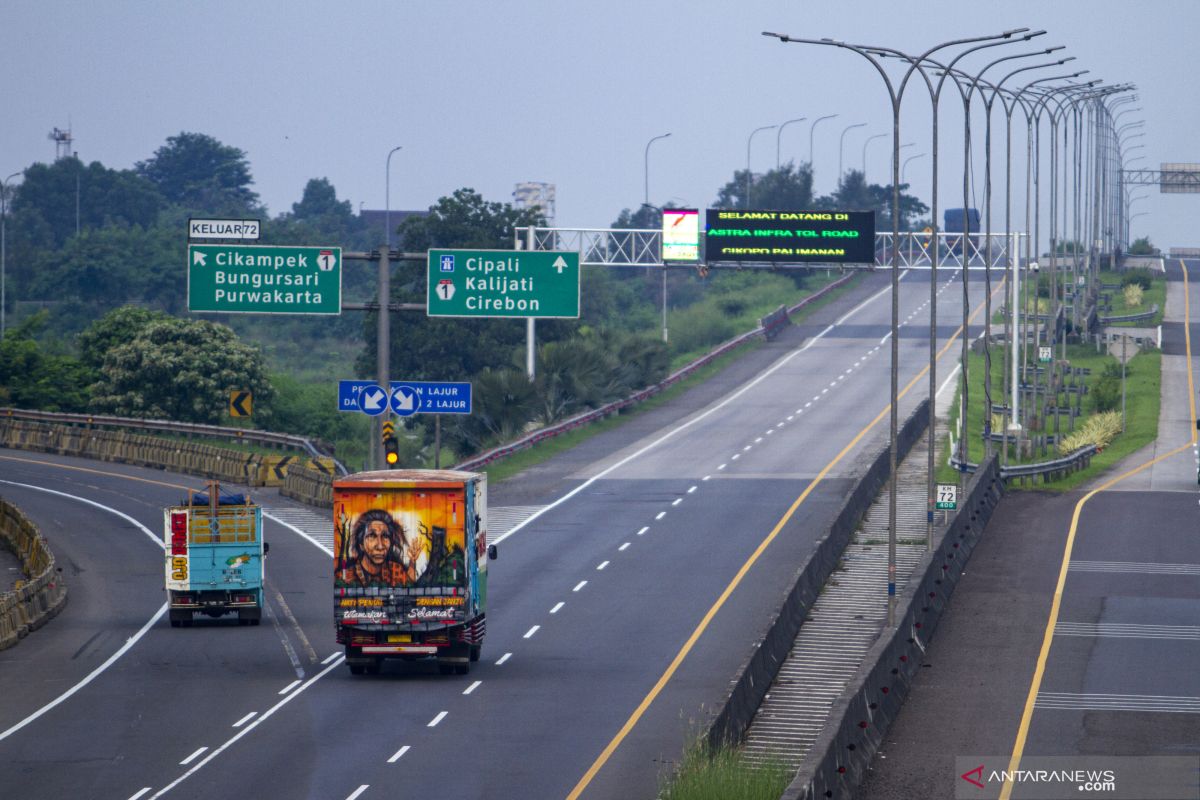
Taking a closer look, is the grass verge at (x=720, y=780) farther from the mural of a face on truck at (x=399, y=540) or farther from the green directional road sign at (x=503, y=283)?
the green directional road sign at (x=503, y=283)

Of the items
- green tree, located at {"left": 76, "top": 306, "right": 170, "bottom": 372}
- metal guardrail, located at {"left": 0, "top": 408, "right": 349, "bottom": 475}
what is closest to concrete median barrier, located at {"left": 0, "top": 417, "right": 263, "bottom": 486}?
metal guardrail, located at {"left": 0, "top": 408, "right": 349, "bottom": 475}

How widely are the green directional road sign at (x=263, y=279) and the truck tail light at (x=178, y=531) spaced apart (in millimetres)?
6844

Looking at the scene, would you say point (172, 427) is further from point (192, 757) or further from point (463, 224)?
point (192, 757)

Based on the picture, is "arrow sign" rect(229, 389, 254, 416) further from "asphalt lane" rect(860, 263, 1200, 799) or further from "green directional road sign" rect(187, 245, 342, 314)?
"asphalt lane" rect(860, 263, 1200, 799)

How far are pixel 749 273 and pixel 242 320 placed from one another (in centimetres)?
4353

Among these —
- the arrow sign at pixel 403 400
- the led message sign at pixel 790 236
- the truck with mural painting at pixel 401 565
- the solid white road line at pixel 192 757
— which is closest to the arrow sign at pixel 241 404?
the led message sign at pixel 790 236

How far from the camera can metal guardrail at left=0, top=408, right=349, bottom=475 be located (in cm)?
7088

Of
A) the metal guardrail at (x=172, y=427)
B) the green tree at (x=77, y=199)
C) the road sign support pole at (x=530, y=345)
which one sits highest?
the green tree at (x=77, y=199)

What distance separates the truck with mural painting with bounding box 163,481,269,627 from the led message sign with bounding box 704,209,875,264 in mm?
39533

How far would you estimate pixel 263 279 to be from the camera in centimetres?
4338

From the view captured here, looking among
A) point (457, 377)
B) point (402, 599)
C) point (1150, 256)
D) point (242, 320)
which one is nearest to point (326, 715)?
point (402, 599)

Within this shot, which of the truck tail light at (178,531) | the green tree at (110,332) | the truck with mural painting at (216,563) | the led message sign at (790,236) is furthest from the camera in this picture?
the green tree at (110,332)

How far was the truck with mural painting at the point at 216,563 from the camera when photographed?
38188 millimetres

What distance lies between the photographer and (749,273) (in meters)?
156
